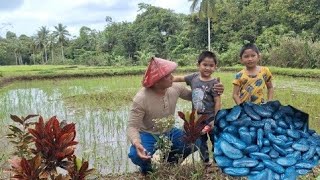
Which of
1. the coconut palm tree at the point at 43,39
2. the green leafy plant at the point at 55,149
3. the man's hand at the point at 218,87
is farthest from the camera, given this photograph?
the coconut palm tree at the point at 43,39

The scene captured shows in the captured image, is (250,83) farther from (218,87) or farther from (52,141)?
(52,141)

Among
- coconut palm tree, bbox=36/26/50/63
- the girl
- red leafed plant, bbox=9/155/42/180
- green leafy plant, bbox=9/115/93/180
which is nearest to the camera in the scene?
red leafed plant, bbox=9/155/42/180

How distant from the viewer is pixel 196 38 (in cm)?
2480

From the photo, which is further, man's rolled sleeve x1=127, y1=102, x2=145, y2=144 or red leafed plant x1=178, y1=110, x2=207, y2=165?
man's rolled sleeve x1=127, y1=102, x2=145, y2=144

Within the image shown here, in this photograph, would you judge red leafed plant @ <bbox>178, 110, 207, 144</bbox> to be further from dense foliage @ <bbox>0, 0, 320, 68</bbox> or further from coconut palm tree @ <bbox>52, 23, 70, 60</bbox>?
coconut palm tree @ <bbox>52, 23, 70, 60</bbox>

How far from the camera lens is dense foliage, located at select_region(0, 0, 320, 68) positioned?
17.9 metres

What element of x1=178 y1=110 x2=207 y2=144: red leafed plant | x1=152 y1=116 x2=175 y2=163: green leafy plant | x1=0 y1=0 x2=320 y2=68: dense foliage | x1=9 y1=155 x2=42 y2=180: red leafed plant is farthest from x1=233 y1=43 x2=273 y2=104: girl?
x1=0 y1=0 x2=320 y2=68: dense foliage

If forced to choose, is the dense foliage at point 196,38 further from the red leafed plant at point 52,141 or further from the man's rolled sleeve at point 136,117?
the red leafed plant at point 52,141

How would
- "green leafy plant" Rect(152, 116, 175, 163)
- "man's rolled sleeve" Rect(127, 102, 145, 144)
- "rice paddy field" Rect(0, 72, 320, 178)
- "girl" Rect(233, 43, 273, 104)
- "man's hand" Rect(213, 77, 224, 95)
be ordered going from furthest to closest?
"rice paddy field" Rect(0, 72, 320, 178) → "girl" Rect(233, 43, 273, 104) → "man's hand" Rect(213, 77, 224, 95) → "man's rolled sleeve" Rect(127, 102, 145, 144) → "green leafy plant" Rect(152, 116, 175, 163)

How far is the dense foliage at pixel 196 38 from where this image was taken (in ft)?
58.6

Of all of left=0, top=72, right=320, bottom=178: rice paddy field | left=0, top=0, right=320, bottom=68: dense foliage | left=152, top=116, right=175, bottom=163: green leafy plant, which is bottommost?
left=0, top=72, right=320, bottom=178: rice paddy field

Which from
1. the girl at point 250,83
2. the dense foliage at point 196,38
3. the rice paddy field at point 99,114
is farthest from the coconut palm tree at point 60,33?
the girl at point 250,83

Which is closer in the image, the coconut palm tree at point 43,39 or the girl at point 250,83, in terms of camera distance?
the girl at point 250,83

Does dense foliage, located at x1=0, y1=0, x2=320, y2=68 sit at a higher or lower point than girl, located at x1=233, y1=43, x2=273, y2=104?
higher
